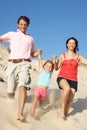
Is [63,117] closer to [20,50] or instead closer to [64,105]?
[64,105]

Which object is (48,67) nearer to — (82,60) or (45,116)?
(82,60)

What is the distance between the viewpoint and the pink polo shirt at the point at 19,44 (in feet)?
23.9

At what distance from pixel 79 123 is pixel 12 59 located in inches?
75.1

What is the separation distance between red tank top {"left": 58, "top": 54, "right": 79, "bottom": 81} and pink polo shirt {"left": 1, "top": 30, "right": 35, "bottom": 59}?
916 millimetres

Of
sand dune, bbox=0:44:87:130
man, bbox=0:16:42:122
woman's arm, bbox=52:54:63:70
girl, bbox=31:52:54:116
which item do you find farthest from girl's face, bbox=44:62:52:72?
sand dune, bbox=0:44:87:130

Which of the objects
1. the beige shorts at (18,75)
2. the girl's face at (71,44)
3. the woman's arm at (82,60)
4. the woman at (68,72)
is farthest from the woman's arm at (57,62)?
the beige shorts at (18,75)

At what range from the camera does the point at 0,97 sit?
7852 millimetres

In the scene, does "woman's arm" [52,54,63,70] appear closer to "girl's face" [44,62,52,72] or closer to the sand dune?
"girl's face" [44,62,52,72]

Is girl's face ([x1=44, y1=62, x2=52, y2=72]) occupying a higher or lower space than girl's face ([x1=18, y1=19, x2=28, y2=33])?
lower

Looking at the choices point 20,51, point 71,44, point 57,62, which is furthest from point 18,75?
point 71,44

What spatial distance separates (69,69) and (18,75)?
1214 mm

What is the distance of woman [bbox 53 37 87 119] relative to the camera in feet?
24.9

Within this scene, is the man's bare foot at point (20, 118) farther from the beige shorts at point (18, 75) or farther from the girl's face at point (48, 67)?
the girl's face at point (48, 67)

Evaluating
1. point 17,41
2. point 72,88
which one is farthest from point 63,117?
point 17,41
